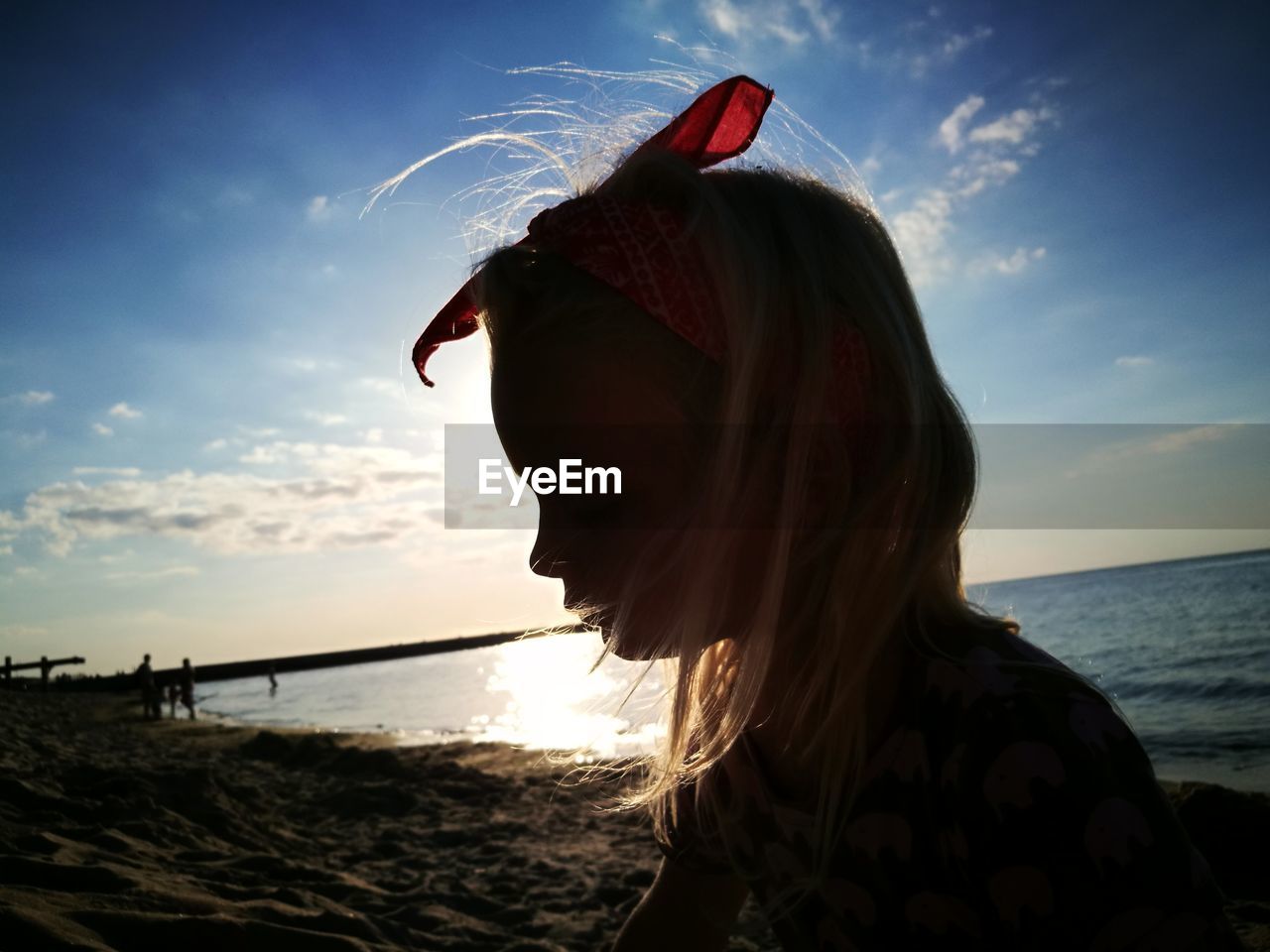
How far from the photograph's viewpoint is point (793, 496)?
1.05 meters

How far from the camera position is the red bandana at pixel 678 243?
1.09m

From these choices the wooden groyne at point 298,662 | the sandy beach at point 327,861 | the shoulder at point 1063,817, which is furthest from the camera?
the wooden groyne at point 298,662

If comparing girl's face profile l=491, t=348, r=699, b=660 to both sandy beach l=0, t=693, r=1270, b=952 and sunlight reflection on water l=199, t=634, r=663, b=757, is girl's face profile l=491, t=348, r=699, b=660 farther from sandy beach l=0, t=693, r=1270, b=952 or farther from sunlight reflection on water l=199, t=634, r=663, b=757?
sandy beach l=0, t=693, r=1270, b=952

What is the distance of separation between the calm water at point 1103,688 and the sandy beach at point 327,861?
90 cm

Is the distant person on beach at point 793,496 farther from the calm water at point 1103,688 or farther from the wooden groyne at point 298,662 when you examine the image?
the wooden groyne at point 298,662

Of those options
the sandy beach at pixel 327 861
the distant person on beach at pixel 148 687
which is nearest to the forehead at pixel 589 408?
the sandy beach at pixel 327 861

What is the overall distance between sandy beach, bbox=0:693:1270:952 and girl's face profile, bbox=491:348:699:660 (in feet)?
2.40

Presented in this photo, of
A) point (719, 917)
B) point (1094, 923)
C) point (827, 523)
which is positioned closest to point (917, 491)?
point (827, 523)

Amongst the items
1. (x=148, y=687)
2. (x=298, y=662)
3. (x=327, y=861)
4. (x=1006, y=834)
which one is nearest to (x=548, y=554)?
(x=1006, y=834)

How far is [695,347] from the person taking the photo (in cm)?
110

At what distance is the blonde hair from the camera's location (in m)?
1.07

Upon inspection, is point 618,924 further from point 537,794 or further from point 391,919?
point 537,794

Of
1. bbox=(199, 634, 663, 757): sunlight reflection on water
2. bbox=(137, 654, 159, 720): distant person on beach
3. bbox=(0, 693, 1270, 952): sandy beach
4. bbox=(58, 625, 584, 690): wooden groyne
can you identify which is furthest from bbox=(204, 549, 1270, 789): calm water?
bbox=(58, 625, 584, 690): wooden groyne

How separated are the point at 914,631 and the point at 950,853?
0.30 meters
